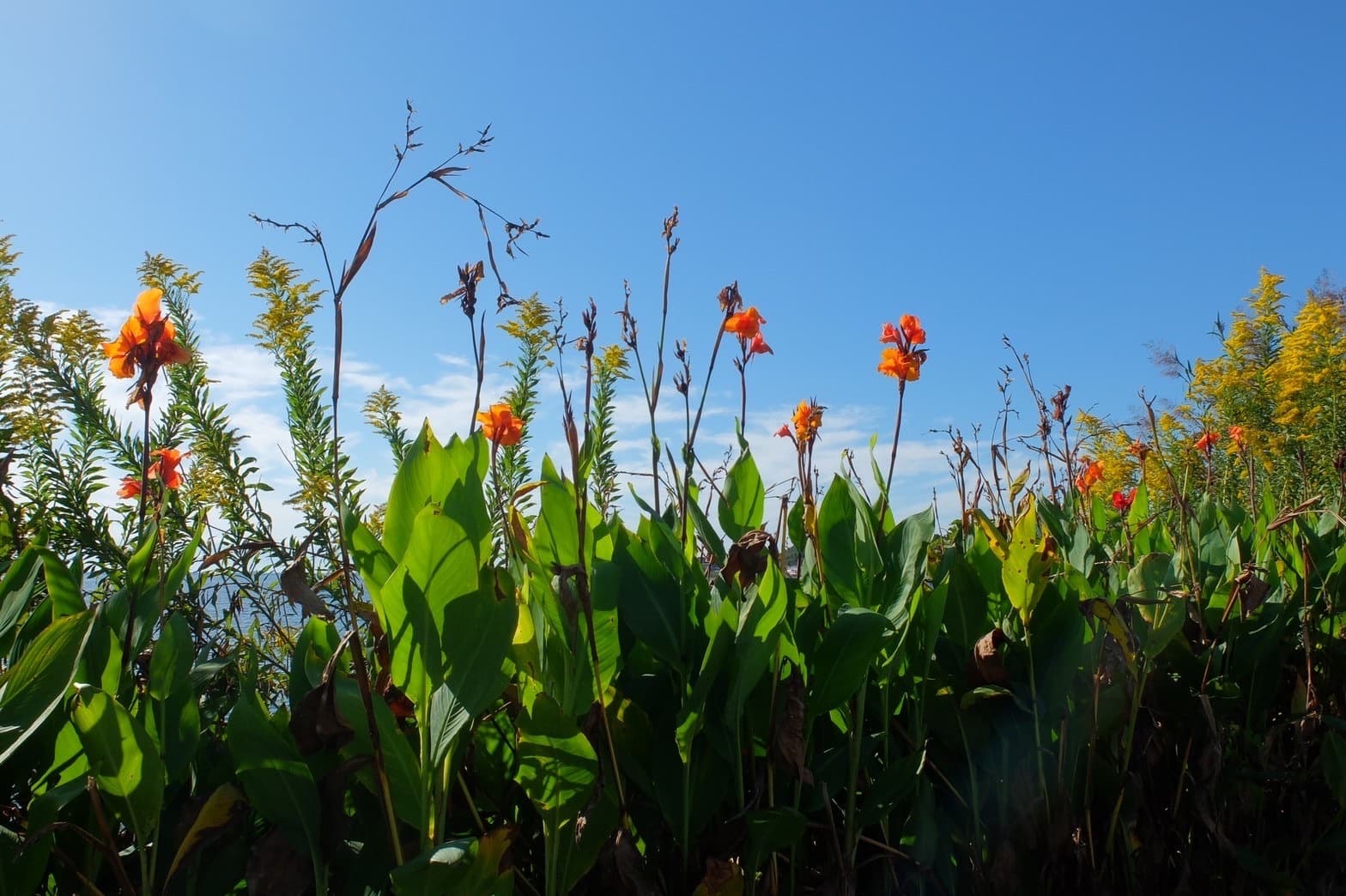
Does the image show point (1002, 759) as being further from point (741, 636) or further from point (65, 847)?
point (65, 847)

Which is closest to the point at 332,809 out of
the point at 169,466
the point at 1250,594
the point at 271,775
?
the point at 271,775

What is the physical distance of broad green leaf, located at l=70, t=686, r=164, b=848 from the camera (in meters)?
0.84

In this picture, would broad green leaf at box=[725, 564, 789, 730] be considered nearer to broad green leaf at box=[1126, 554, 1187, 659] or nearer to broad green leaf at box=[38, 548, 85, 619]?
broad green leaf at box=[1126, 554, 1187, 659]

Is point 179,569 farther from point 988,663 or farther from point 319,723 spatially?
point 988,663

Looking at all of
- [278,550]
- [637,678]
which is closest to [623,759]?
[637,678]

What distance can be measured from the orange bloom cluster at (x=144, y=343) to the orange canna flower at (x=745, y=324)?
92 cm

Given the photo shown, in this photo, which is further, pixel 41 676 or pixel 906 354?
pixel 906 354

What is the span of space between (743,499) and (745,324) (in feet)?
1.85

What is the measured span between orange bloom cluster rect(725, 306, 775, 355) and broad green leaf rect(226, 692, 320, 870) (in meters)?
1.03

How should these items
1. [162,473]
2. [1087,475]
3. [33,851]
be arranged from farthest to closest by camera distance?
[1087,475] → [162,473] → [33,851]

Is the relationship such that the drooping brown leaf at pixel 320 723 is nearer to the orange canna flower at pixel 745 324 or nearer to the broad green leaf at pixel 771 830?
the broad green leaf at pixel 771 830

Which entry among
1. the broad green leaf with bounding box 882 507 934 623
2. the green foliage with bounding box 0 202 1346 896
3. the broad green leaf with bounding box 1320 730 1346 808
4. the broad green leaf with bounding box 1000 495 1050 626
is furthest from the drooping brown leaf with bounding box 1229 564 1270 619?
the broad green leaf with bounding box 882 507 934 623

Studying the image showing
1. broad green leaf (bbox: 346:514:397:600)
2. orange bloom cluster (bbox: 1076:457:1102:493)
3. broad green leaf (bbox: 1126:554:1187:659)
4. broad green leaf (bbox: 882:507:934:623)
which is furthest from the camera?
orange bloom cluster (bbox: 1076:457:1102:493)

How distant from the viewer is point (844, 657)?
1037 mm
